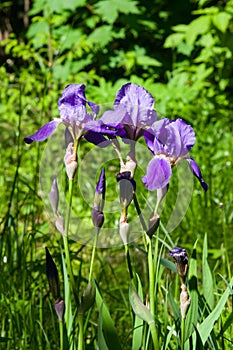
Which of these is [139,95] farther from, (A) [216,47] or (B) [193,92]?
(A) [216,47]

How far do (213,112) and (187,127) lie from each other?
2669 mm

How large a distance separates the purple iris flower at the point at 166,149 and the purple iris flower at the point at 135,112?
0.06ft

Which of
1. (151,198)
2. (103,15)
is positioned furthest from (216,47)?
(151,198)

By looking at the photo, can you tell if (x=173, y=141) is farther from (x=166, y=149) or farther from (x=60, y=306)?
(x=60, y=306)

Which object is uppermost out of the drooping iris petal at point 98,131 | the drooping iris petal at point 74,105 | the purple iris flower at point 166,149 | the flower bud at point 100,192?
the drooping iris petal at point 74,105

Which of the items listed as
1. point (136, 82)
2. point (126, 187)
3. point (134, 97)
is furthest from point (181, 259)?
point (136, 82)

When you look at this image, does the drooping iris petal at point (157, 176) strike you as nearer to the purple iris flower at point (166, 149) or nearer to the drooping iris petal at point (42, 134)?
the purple iris flower at point (166, 149)

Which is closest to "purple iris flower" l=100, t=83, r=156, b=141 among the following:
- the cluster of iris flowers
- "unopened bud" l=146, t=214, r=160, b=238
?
the cluster of iris flowers

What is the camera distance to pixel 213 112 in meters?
3.48

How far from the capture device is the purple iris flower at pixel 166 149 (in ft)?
2.62

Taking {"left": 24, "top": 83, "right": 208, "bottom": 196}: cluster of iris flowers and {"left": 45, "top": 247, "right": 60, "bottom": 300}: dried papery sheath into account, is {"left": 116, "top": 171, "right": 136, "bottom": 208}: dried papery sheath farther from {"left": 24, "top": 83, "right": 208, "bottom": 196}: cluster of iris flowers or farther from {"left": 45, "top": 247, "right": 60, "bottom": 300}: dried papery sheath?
{"left": 45, "top": 247, "right": 60, "bottom": 300}: dried papery sheath

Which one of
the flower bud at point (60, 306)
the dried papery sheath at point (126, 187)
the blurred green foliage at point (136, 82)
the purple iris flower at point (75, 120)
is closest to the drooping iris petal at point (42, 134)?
the purple iris flower at point (75, 120)

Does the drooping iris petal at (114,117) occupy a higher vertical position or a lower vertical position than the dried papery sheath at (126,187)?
higher

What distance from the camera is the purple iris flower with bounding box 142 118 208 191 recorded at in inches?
31.5
